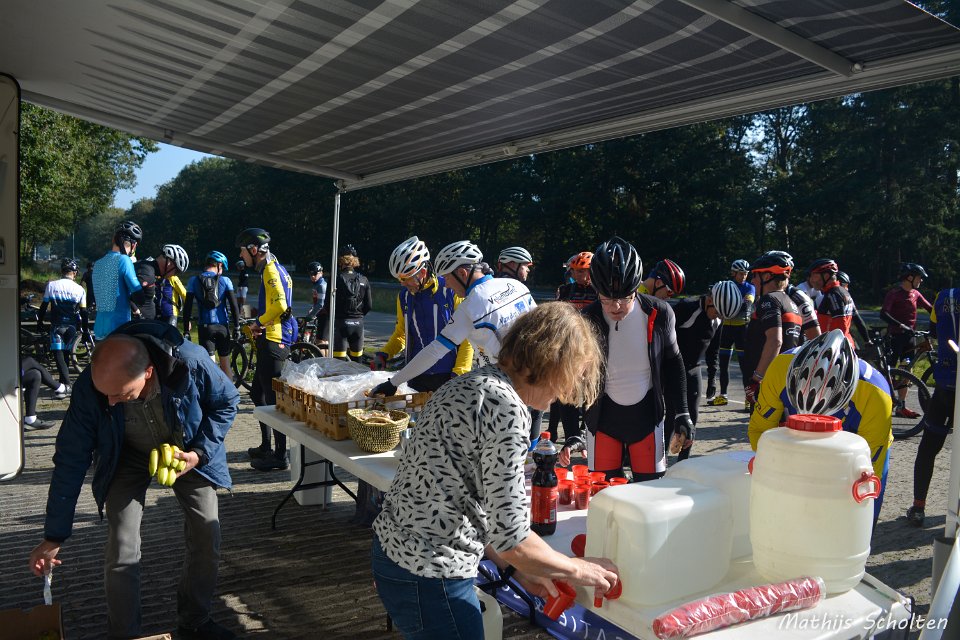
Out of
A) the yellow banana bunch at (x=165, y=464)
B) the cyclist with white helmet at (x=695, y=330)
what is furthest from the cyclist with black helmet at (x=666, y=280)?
the yellow banana bunch at (x=165, y=464)

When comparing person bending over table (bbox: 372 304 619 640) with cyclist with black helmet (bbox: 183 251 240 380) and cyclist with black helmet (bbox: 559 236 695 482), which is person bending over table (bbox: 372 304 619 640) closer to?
cyclist with black helmet (bbox: 559 236 695 482)

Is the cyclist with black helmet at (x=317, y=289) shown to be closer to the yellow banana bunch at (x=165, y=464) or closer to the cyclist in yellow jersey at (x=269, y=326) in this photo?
the cyclist in yellow jersey at (x=269, y=326)

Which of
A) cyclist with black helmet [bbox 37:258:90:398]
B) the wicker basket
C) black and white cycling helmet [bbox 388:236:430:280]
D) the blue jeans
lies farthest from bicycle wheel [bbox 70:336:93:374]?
the blue jeans

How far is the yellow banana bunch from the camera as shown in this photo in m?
2.89

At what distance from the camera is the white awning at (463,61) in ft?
9.05

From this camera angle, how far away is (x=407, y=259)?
4926 mm

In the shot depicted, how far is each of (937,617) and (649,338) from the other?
1.93m

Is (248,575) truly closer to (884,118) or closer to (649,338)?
(649,338)

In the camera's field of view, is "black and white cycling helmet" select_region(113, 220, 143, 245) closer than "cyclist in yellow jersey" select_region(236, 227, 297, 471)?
No

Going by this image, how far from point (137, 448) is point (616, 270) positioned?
Result: 243 cm

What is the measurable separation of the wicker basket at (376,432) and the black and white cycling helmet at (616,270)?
1.32 m

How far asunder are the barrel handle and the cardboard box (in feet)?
9.41

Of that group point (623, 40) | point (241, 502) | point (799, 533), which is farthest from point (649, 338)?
point (241, 502)

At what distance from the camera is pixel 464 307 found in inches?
160
